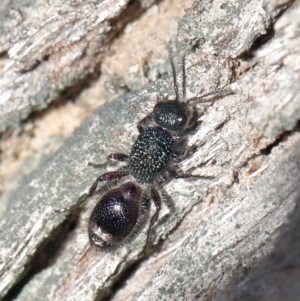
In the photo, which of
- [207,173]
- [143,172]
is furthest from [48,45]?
[207,173]

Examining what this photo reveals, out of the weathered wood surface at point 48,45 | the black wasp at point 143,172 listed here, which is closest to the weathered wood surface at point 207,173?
the black wasp at point 143,172

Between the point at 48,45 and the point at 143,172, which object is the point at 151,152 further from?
the point at 48,45

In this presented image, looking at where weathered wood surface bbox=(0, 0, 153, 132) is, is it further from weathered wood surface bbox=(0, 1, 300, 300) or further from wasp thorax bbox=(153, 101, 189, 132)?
wasp thorax bbox=(153, 101, 189, 132)

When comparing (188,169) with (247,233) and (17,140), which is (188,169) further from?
(17,140)

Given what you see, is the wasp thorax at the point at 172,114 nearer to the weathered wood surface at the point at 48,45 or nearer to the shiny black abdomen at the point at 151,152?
the shiny black abdomen at the point at 151,152

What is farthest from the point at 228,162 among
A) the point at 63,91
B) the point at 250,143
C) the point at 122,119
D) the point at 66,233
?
the point at 63,91
